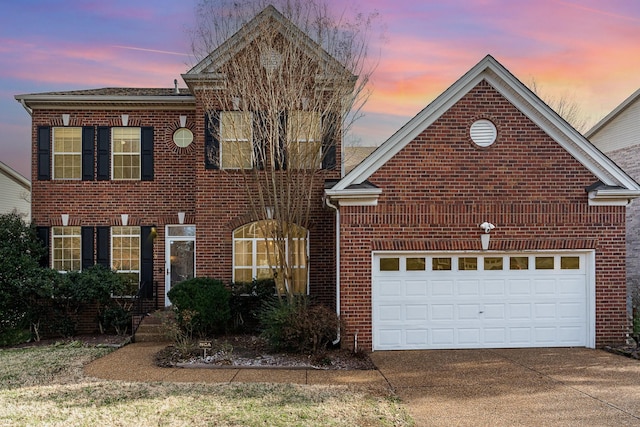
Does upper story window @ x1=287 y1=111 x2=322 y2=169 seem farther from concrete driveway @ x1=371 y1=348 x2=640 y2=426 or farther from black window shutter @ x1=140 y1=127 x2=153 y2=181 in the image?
black window shutter @ x1=140 y1=127 x2=153 y2=181

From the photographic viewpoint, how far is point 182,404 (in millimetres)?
7711

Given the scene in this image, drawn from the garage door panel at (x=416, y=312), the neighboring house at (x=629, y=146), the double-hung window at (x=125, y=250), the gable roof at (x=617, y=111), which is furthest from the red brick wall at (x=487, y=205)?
the gable roof at (x=617, y=111)

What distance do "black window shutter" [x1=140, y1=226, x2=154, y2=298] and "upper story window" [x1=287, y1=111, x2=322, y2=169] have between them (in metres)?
5.38

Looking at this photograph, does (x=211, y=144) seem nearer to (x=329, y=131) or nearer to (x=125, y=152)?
(x=125, y=152)

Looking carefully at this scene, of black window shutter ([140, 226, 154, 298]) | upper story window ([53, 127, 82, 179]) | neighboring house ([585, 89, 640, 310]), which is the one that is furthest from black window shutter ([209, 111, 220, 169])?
neighboring house ([585, 89, 640, 310])

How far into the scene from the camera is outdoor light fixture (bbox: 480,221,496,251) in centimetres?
1178

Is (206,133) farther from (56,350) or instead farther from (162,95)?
(56,350)

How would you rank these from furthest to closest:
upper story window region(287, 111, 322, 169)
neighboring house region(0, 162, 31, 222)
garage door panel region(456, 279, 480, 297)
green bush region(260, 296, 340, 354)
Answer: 1. neighboring house region(0, 162, 31, 222)
2. upper story window region(287, 111, 322, 169)
3. garage door panel region(456, 279, 480, 297)
4. green bush region(260, 296, 340, 354)

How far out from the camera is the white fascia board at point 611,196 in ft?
38.6

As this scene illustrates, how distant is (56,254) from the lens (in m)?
15.8

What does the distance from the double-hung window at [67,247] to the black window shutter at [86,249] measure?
11cm

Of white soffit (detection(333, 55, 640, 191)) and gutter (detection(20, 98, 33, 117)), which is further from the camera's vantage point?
gutter (detection(20, 98, 33, 117))

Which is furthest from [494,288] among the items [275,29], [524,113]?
[275,29]

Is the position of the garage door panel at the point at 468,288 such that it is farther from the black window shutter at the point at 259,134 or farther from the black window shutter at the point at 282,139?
the black window shutter at the point at 259,134
